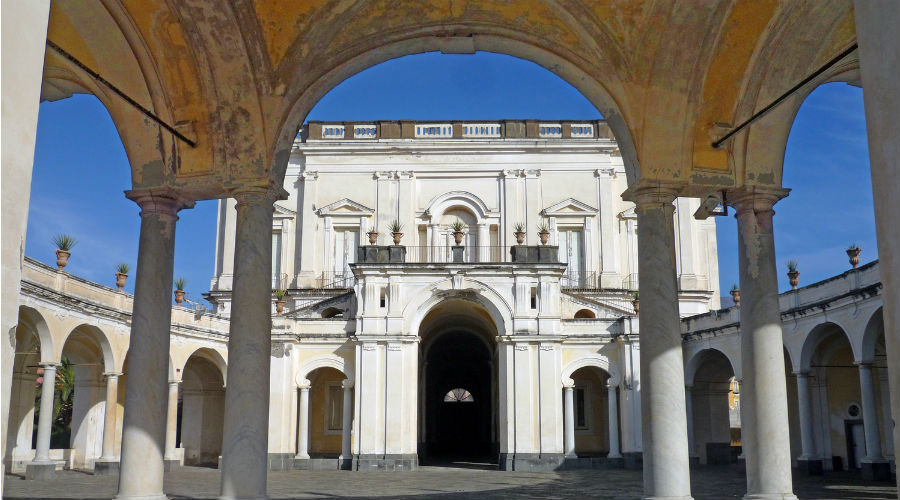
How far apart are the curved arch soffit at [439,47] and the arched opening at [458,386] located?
76.8 feet

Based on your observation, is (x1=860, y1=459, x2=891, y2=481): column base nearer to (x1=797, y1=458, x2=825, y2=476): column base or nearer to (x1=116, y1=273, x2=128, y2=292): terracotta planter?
(x1=797, y1=458, x2=825, y2=476): column base

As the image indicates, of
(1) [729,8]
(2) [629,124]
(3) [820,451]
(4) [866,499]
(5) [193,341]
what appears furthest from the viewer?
(5) [193,341]

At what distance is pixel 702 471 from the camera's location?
1264 inches

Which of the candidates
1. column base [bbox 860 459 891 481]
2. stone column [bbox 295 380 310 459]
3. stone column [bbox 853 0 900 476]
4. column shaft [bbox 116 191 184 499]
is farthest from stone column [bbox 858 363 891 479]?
stone column [bbox 853 0 900 476]

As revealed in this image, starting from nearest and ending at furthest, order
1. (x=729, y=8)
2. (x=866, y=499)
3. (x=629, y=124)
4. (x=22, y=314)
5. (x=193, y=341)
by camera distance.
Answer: (x=729, y=8)
(x=629, y=124)
(x=866, y=499)
(x=22, y=314)
(x=193, y=341)

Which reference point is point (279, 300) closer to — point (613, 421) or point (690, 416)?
point (613, 421)

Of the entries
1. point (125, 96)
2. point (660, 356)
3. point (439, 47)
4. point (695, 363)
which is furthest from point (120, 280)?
point (660, 356)

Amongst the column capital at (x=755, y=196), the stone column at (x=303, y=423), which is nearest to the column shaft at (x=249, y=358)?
the column capital at (x=755, y=196)

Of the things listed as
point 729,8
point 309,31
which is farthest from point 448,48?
point 729,8

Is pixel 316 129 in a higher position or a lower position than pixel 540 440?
higher

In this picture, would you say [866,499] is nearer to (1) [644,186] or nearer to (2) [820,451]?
(2) [820,451]

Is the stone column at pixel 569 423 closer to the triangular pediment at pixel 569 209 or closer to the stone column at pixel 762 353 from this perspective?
the triangular pediment at pixel 569 209

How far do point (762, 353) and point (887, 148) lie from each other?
639 cm

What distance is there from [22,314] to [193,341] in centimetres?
858
